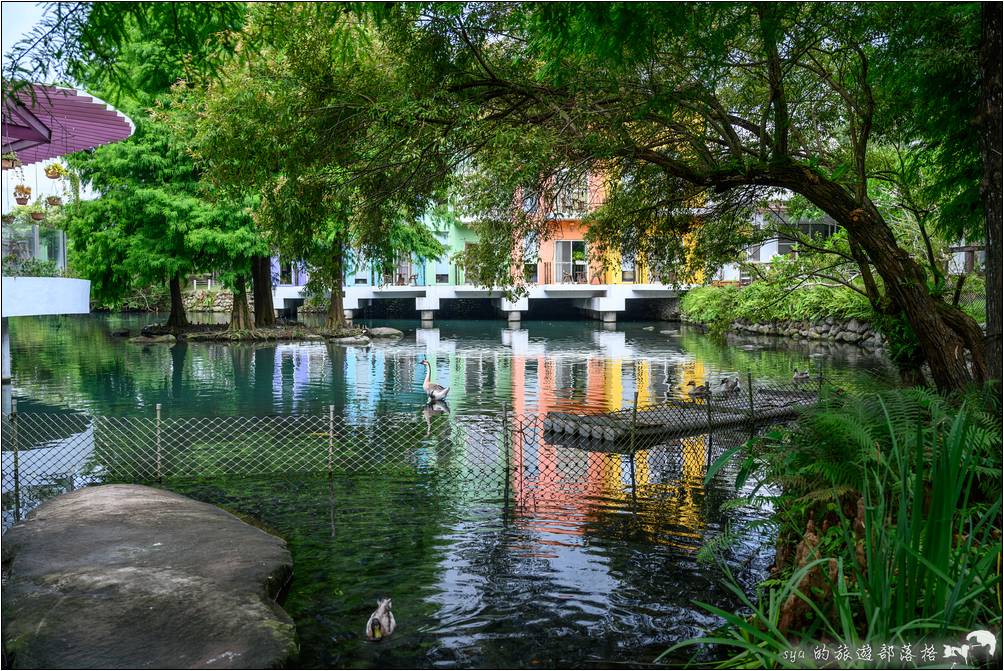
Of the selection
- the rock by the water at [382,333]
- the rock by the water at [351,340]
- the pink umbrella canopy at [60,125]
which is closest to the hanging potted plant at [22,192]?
the pink umbrella canopy at [60,125]

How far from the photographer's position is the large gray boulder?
5.97 meters

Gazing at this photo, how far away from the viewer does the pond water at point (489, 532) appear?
6.74 meters

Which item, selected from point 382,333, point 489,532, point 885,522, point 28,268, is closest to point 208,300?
point 382,333

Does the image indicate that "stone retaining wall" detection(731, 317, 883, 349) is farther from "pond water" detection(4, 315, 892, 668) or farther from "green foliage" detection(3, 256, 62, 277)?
"green foliage" detection(3, 256, 62, 277)

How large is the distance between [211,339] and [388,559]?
30.8 meters

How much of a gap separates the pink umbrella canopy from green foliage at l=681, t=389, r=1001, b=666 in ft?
37.0

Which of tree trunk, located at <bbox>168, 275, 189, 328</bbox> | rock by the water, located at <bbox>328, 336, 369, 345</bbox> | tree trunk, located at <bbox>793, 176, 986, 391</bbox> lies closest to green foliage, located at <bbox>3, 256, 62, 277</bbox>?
tree trunk, located at <bbox>793, 176, 986, 391</bbox>

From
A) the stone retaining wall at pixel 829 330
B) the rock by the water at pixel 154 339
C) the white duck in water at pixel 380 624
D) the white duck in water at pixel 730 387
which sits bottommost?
the white duck in water at pixel 380 624

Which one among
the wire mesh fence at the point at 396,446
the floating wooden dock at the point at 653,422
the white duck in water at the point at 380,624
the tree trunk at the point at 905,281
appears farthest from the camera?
the floating wooden dock at the point at 653,422

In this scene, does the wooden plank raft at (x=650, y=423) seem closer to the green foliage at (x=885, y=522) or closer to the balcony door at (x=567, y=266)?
the green foliage at (x=885, y=522)

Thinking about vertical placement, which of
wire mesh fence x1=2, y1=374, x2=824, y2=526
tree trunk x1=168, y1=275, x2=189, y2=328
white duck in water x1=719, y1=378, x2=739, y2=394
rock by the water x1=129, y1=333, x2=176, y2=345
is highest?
tree trunk x1=168, y1=275, x2=189, y2=328

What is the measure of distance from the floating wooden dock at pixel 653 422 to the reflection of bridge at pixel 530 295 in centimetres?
3302

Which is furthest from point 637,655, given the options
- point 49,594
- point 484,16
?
point 484,16

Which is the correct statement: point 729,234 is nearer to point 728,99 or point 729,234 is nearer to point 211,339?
point 728,99
